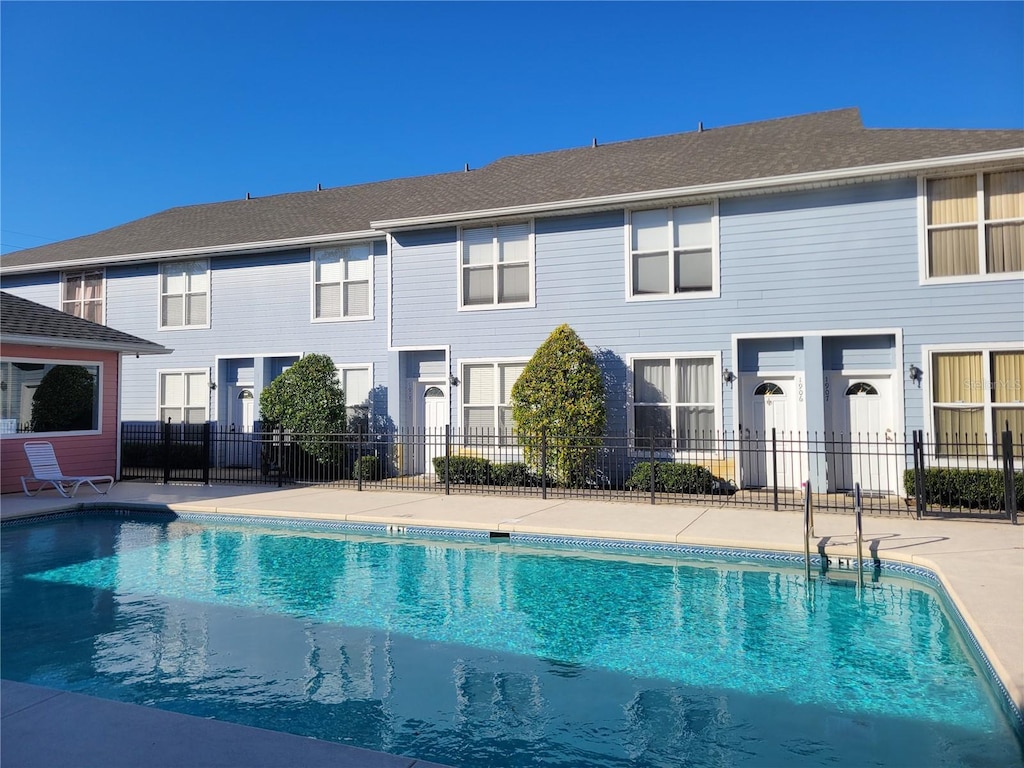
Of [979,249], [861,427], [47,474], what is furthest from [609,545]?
[47,474]

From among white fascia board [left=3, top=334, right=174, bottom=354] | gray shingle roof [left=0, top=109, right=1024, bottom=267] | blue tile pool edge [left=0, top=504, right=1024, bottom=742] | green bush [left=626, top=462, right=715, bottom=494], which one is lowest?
blue tile pool edge [left=0, top=504, right=1024, bottom=742]

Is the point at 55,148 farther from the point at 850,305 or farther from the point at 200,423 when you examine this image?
the point at 850,305

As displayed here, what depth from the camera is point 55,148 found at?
17484 mm

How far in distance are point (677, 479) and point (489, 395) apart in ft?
14.9

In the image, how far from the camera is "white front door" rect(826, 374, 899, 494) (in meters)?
12.0

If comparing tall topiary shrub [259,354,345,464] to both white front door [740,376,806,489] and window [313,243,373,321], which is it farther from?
white front door [740,376,806,489]

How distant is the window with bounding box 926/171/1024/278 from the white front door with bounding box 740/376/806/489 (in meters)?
3.12

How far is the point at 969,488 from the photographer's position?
10.4 meters

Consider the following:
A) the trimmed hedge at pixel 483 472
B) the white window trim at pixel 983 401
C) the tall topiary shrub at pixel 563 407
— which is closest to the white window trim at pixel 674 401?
the tall topiary shrub at pixel 563 407

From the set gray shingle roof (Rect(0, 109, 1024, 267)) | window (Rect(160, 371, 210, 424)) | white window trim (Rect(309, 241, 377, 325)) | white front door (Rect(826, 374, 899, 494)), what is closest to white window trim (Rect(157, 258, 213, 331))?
gray shingle roof (Rect(0, 109, 1024, 267))

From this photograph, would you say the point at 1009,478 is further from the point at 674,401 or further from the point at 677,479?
the point at 674,401

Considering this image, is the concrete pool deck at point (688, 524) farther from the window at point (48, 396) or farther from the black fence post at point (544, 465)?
the window at point (48, 396)

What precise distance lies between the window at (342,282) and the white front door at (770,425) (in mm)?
8896

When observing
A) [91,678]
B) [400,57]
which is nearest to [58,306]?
[400,57]
